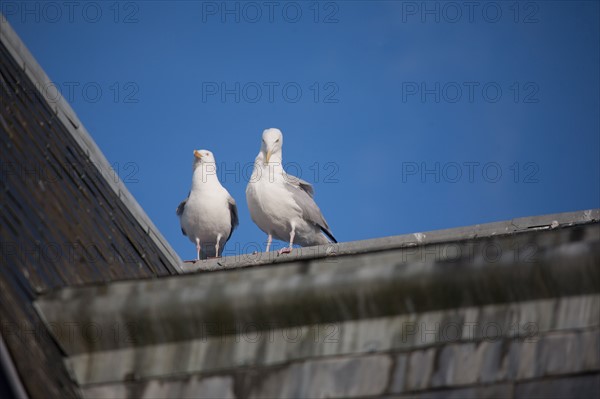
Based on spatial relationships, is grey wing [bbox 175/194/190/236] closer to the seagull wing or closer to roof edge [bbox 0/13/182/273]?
the seagull wing

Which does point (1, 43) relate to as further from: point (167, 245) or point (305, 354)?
point (305, 354)

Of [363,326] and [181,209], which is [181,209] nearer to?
[181,209]

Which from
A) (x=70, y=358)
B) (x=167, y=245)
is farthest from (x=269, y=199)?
(x=70, y=358)

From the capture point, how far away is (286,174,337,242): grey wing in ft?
51.4

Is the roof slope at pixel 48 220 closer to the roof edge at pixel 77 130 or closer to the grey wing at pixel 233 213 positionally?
the roof edge at pixel 77 130

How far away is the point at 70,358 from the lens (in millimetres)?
4840

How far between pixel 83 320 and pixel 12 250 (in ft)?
1.68

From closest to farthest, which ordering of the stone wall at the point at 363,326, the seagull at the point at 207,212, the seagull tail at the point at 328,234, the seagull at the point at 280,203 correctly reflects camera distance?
the stone wall at the point at 363,326, the seagull at the point at 280,203, the seagull tail at the point at 328,234, the seagull at the point at 207,212

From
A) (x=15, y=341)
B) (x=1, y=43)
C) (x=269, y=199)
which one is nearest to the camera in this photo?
(x=15, y=341)

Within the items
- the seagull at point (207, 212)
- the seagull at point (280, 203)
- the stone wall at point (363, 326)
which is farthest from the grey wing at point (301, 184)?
the stone wall at point (363, 326)

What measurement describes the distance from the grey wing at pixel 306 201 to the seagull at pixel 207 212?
151cm

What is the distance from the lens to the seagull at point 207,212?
16578 mm

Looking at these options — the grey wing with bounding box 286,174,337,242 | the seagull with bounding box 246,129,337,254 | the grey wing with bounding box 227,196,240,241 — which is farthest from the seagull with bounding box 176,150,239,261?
the grey wing with bounding box 286,174,337,242

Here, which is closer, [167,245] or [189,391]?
[189,391]
